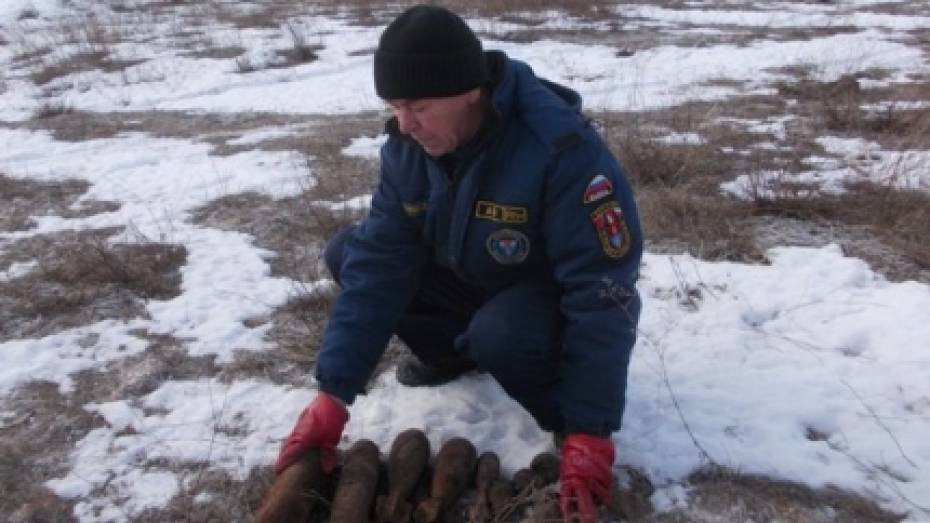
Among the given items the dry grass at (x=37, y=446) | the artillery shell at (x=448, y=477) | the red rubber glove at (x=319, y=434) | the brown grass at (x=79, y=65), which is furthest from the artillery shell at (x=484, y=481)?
the brown grass at (x=79, y=65)

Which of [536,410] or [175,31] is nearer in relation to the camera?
[536,410]

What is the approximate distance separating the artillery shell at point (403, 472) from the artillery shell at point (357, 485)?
0.13 feet

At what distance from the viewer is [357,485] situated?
6.24ft

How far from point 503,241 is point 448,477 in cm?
63

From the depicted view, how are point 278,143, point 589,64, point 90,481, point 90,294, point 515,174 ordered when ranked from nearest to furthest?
point 515,174 < point 90,481 < point 90,294 < point 278,143 < point 589,64

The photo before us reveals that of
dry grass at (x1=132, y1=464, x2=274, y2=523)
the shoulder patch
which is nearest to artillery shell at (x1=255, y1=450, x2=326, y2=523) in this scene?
dry grass at (x1=132, y1=464, x2=274, y2=523)

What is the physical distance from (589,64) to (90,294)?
6088mm

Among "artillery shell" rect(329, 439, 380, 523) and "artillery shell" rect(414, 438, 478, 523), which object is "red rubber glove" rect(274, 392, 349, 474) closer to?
"artillery shell" rect(329, 439, 380, 523)

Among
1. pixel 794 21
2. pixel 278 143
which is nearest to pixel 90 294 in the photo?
pixel 278 143

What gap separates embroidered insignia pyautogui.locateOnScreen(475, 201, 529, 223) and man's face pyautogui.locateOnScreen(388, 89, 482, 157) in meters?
0.17

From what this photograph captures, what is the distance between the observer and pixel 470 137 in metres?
1.88

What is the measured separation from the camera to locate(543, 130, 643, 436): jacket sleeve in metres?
1.78

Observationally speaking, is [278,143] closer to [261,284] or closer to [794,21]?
[261,284]

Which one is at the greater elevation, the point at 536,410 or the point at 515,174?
the point at 515,174
